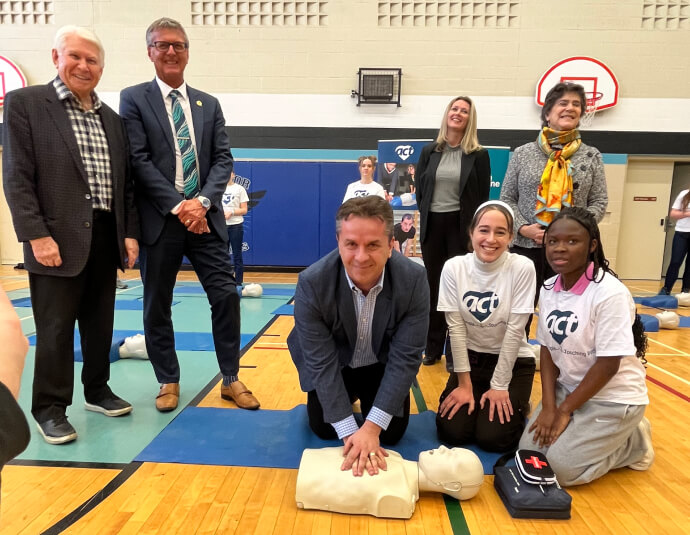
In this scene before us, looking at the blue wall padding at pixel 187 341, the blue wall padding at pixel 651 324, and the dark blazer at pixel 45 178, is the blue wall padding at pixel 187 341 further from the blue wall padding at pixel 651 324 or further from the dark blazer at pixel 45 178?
the blue wall padding at pixel 651 324

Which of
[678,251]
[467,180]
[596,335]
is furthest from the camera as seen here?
[678,251]

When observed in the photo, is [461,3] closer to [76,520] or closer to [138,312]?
[138,312]

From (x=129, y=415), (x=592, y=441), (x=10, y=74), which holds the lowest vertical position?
(x=129, y=415)

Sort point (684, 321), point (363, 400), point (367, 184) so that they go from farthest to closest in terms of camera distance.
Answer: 1. point (367, 184)
2. point (684, 321)
3. point (363, 400)

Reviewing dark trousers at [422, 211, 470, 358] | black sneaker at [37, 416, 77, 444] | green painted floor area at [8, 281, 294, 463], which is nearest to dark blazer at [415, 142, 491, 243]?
dark trousers at [422, 211, 470, 358]

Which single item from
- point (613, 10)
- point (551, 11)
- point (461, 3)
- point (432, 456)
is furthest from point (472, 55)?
point (432, 456)

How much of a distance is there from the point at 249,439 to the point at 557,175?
7.11ft

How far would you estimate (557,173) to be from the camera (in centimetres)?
259

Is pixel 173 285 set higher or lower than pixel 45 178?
lower

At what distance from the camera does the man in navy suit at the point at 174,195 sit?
231cm

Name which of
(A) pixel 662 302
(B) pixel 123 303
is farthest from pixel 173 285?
(A) pixel 662 302

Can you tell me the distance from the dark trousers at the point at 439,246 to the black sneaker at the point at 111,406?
1.91 m

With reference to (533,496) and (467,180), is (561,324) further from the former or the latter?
(467,180)

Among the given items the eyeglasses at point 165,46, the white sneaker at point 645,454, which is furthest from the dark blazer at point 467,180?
the eyeglasses at point 165,46
